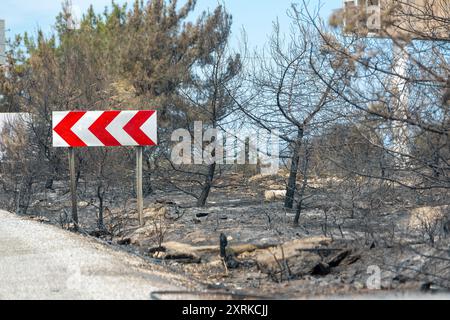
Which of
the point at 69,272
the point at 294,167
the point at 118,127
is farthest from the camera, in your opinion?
the point at 294,167

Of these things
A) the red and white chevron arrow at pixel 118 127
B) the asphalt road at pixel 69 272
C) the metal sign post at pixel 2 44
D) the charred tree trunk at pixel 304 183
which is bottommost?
the asphalt road at pixel 69 272

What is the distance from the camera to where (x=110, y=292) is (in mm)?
6312

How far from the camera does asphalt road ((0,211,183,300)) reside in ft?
20.9

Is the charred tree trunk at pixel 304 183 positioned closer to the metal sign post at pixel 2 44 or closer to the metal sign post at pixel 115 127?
the metal sign post at pixel 115 127

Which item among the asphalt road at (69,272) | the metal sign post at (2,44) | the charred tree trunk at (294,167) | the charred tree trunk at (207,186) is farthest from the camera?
the metal sign post at (2,44)

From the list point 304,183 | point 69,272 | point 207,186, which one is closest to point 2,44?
point 207,186

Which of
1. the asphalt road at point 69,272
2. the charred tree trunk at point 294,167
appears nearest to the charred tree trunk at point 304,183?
the charred tree trunk at point 294,167

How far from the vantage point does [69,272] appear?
24.2ft

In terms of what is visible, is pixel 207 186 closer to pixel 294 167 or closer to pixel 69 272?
pixel 294 167

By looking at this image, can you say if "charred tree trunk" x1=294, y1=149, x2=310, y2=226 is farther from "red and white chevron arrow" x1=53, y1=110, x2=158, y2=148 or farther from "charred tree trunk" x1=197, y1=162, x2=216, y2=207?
"charred tree trunk" x1=197, y1=162, x2=216, y2=207

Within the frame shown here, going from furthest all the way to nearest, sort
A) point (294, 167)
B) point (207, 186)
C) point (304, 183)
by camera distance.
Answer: point (207, 186) < point (294, 167) < point (304, 183)

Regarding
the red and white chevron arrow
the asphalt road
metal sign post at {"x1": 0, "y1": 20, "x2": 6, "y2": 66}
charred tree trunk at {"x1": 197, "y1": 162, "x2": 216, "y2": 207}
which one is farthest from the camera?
metal sign post at {"x1": 0, "y1": 20, "x2": 6, "y2": 66}

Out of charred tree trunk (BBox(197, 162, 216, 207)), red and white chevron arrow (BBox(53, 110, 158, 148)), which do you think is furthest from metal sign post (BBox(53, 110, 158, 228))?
charred tree trunk (BBox(197, 162, 216, 207))

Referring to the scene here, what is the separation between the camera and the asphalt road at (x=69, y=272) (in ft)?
20.9
